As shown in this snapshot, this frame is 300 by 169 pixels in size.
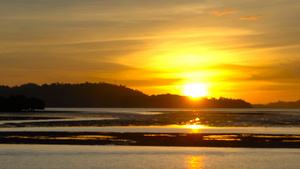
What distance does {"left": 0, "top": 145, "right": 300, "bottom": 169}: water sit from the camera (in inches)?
1516

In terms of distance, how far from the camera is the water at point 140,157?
3850cm

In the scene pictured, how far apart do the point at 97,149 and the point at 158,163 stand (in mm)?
11691

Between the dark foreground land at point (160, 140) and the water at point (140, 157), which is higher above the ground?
the dark foreground land at point (160, 140)

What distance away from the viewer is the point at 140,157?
43250 millimetres

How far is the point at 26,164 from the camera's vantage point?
38.4m

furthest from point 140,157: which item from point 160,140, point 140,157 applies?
point 160,140

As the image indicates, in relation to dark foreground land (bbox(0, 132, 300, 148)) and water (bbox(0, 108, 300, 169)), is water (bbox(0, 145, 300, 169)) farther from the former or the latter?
dark foreground land (bbox(0, 132, 300, 148))

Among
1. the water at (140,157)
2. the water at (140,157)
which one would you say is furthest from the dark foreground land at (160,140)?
the water at (140,157)

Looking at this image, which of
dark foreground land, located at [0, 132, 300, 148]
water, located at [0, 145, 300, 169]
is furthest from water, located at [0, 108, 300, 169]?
dark foreground land, located at [0, 132, 300, 148]

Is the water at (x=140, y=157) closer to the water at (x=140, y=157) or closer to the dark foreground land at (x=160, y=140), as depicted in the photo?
the water at (x=140, y=157)

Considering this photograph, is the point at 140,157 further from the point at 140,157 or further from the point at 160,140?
the point at 160,140

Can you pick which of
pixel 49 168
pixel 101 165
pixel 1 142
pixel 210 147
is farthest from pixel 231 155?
pixel 1 142

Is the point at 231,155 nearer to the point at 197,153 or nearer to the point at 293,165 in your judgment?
the point at 197,153

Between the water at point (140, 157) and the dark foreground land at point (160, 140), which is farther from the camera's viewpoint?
the dark foreground land at point (160, 140)
